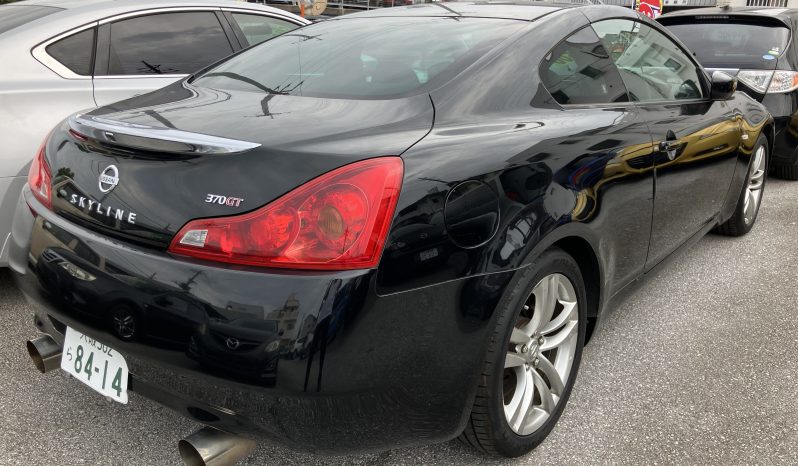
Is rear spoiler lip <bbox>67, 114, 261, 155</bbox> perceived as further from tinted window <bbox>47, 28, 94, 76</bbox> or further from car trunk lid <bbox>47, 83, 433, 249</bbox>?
tinted window <bbox>47, 28, 94, 76</bbox>

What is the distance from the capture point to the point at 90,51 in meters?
3.53

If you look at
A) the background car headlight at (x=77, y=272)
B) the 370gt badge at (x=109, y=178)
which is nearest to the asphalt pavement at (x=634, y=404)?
the background car headlight at (x=77, y=272)

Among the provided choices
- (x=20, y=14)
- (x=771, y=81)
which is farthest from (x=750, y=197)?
(x=20, y=14)

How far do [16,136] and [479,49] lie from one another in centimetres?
210

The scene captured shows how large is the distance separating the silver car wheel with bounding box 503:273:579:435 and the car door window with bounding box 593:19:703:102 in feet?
3.41

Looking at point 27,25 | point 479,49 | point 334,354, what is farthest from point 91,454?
point 27,25

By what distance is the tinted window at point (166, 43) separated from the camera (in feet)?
12.1

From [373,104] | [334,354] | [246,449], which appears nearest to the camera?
[334,354]

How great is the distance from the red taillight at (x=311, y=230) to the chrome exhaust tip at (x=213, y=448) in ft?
1.56

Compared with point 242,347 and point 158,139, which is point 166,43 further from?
point 242,347

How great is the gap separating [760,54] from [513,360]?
4951 millimetres

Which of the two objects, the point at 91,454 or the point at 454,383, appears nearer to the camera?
the point at 454,383

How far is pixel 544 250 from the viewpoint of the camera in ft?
6.66

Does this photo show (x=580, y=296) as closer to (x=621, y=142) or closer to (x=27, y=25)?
(x=621, y=142)
